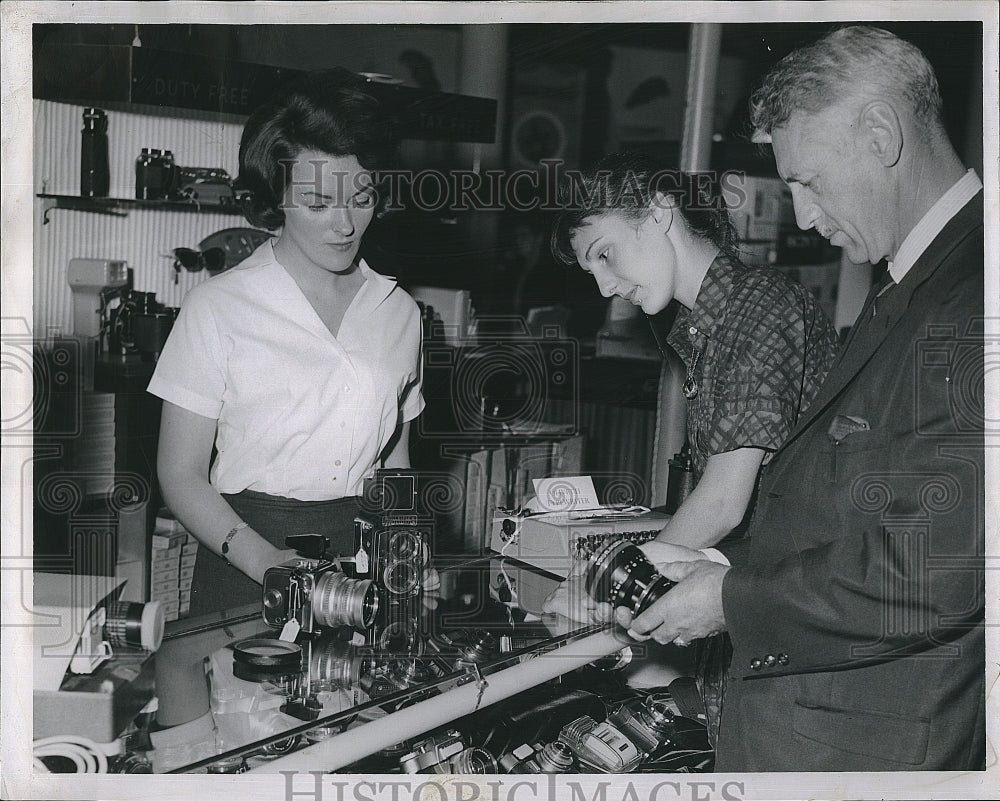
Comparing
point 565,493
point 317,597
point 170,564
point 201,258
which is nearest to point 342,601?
point 317,597

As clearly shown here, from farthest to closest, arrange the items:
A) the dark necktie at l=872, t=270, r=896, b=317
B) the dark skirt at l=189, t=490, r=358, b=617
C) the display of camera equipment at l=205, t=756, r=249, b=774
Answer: the dark skirt at l=189, t=490, r=358, b=617 < the dark necktie at l=872, t=270, r=896, b=317 < the display of camera equipment at l=205, t=756, r=249, b=774

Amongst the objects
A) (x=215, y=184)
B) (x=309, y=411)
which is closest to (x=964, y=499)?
(x=309, y=411)

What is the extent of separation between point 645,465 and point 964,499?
1.98 feet

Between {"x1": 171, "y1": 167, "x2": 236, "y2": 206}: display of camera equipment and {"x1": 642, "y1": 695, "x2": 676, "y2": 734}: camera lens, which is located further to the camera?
{"x1": 171, "y1": 167, "x2": 236, "y2": 206}: display of camera equipment

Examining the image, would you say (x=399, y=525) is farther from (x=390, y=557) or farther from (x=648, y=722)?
(x=648, y=722)

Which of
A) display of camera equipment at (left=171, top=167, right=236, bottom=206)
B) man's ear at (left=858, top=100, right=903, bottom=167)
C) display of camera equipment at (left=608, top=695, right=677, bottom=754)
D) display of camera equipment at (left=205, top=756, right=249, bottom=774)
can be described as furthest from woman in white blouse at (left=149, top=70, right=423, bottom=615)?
man's ear at (left=858, top=100, right=903, bottom=167)

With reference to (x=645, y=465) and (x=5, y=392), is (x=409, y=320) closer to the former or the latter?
(x=645, y=465)

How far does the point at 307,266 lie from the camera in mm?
1570

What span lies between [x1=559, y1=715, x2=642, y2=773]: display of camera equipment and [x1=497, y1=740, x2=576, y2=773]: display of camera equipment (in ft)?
0.05

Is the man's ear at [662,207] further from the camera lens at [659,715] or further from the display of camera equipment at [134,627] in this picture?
the display of camera equipment at [134,627]

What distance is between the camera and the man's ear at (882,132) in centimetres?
136

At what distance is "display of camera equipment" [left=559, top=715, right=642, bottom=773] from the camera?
1481 mm

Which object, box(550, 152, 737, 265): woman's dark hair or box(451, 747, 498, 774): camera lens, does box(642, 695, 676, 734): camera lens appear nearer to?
box(451, 747, 498, 774): camera lens

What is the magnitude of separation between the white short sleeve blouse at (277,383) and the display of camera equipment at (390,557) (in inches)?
4.9
